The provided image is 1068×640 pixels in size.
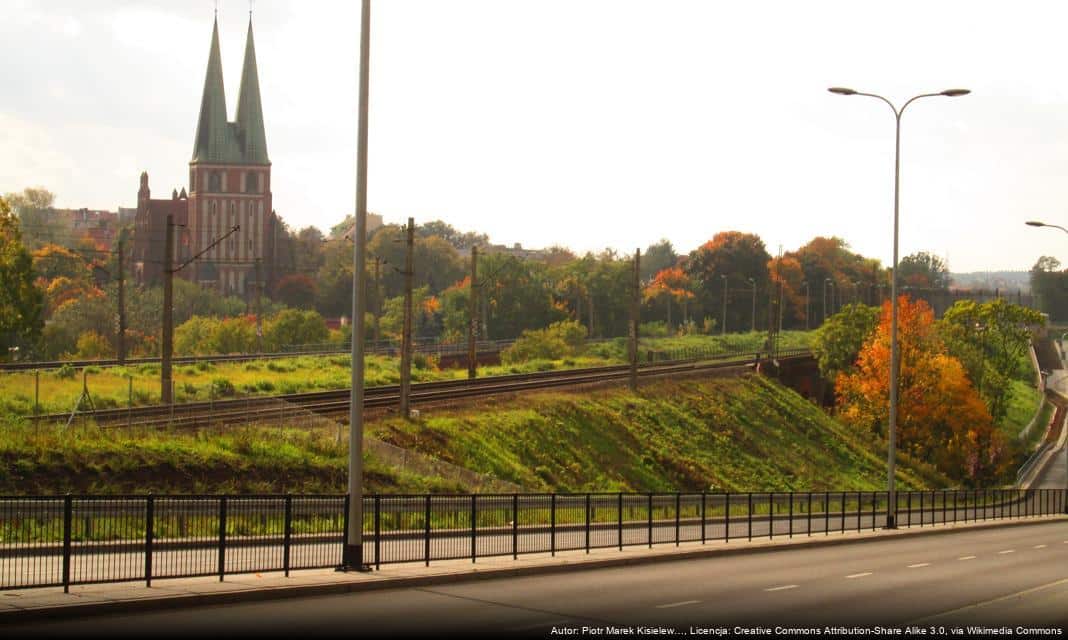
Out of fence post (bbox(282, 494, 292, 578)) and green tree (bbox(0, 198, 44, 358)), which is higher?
green tree (bbox(0, 198, 44, 358))

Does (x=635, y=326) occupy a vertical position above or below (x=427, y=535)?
above

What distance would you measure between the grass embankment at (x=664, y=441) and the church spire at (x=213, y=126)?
98261 mm

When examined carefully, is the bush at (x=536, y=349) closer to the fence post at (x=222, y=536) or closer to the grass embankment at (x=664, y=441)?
the grass embankment at (x=664, y=441)

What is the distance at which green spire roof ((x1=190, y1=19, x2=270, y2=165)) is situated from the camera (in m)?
168

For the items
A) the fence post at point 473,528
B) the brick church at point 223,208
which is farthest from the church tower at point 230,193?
the fence post at point 473,528

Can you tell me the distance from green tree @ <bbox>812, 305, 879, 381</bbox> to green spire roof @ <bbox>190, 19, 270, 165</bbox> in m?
90.7

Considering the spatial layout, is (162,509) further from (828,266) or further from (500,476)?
(828,266)

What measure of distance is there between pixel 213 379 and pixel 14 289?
18.4 metres

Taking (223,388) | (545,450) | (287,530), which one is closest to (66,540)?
(287,530)

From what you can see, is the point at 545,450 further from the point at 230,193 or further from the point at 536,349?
the point at 230,193

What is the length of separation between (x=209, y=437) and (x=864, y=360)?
62.6m

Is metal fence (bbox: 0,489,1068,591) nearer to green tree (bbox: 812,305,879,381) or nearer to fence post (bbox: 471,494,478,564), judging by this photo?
fence post (bbox: 471,494,478,564)

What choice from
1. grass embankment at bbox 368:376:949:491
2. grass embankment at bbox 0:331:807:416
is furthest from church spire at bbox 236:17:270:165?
grass embankment at bbox 368:376:949:491

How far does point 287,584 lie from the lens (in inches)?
798
